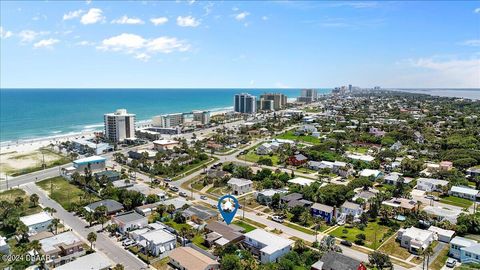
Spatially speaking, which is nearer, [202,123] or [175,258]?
[175,258]

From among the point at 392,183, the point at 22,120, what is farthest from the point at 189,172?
the point at 22,120

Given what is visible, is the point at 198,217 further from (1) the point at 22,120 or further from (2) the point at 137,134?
(1) the point at 22,120

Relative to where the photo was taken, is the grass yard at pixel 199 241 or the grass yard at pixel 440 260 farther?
the grass yard at pixel 199 241

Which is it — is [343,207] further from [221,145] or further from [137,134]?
[137,134]

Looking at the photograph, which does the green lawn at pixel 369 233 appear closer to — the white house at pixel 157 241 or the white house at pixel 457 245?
the white house at pixel 457 245

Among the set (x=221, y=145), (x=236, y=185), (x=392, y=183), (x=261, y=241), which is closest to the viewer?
(x=261, y=241)

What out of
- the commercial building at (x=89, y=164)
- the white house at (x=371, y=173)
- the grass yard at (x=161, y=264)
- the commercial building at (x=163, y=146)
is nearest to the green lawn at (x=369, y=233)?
the white house at (x=371, y=173)

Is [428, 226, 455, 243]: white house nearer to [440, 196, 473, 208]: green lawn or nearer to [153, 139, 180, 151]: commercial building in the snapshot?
[440, 196, 473, 208]: green lawn

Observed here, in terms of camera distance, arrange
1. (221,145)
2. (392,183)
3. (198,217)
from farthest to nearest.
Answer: (221,145)
(392,183)
(198,217)
